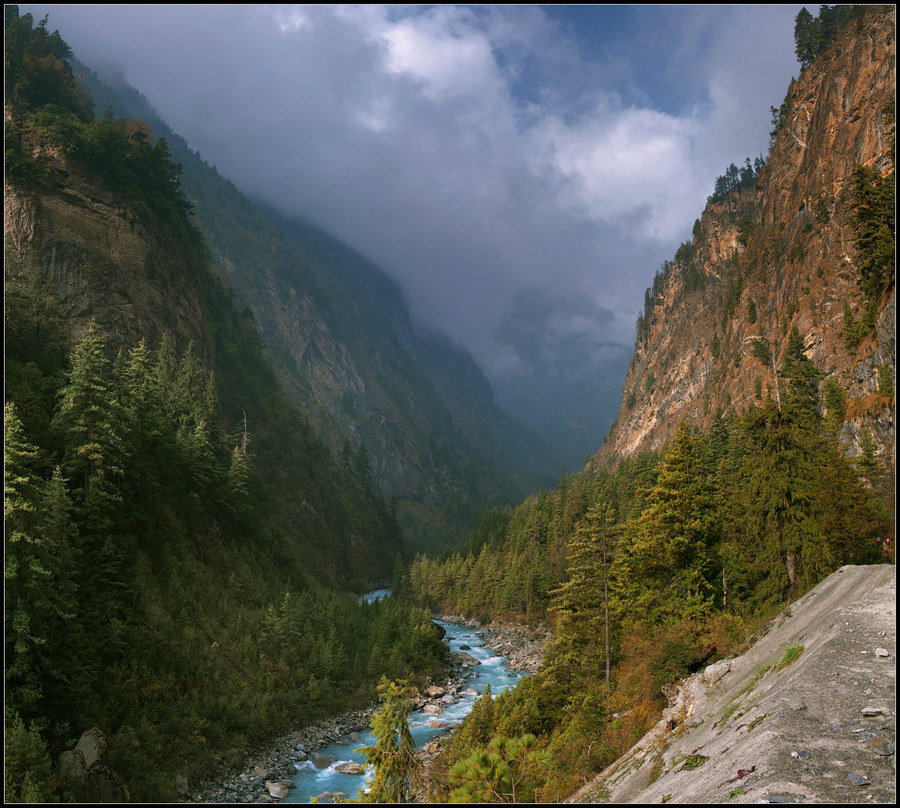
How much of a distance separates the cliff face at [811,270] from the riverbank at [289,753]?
45.0 m

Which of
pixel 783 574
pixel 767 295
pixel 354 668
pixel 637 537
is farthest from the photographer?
pixel 767 295

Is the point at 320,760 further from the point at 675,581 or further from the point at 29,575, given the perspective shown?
the point at 675,581

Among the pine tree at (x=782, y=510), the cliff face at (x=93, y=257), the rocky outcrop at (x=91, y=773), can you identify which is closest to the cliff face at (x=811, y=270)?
the pine tree at (x=782, y=510)

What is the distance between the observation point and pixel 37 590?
24.2 meters

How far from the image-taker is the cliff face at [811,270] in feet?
183

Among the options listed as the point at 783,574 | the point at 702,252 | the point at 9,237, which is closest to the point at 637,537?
the point at 783,574

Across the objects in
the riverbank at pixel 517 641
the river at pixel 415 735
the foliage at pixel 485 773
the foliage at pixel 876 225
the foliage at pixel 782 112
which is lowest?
the riverbank at pixel 517 641

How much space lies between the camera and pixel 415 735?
37500 mm

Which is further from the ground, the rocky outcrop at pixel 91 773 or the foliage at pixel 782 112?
the foliage at pixel 782 112

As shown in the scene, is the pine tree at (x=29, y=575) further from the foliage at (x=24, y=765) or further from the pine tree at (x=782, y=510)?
the pine tree at (x=782, y=510)

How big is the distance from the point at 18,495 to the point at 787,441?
40.1 metres

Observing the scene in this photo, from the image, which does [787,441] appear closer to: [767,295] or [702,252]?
[767,295]

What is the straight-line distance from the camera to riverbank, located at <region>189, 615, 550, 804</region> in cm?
2827

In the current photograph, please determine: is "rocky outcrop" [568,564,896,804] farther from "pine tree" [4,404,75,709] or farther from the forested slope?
"pine tree" [4,404,75,709]
